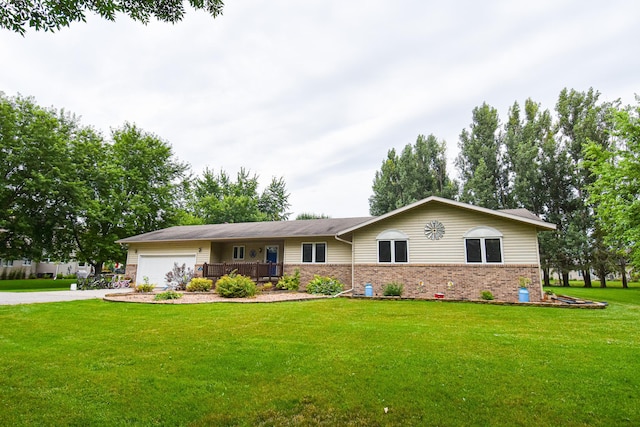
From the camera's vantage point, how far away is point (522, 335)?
6.38 m

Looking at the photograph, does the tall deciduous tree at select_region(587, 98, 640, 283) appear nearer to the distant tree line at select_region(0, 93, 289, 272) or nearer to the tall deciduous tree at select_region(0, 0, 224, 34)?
the tall deciduous tree at select_region(0, 0, 224, 34)

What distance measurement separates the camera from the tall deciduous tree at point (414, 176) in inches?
1244

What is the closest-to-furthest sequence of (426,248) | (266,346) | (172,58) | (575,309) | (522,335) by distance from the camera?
(266,346) < (522,335) < (172,58) < (575,309) < (426,248)

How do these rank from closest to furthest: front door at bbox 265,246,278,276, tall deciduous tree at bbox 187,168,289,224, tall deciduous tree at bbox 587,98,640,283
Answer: tall deciduous tree at bbox 587,98,640,283 < front door at bbox 265,246,278,276 < tall deciduous tree at bbox 187,168,289,224

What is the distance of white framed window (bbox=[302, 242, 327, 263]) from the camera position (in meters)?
17.0

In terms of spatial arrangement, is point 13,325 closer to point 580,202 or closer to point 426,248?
point 426,248

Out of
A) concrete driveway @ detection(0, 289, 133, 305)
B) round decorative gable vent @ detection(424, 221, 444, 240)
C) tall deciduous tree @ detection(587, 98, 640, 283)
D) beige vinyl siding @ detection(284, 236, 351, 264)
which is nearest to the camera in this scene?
concrete driveway @ detection(0, 289, 133, 305)

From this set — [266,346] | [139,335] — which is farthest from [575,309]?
[139,335]

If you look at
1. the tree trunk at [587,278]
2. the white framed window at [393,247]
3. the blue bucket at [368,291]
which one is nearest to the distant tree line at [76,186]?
the blue bucket at [368,291]

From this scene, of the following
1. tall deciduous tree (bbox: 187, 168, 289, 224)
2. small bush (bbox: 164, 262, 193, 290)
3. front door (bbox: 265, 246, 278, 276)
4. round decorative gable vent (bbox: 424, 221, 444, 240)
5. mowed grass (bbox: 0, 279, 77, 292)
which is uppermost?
tall deciduous tree (bbox: 187, 168, 289, 224)

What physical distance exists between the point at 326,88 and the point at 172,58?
375 inches

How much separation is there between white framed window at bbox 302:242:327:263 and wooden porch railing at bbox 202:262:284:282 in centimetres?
145

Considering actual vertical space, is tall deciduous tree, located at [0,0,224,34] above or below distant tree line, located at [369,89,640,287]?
below

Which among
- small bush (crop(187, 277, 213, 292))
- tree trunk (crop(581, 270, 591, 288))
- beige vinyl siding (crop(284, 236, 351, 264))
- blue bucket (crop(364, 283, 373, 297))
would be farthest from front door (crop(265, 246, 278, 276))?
tree trunk (crop(581, 270, 591, 288))
